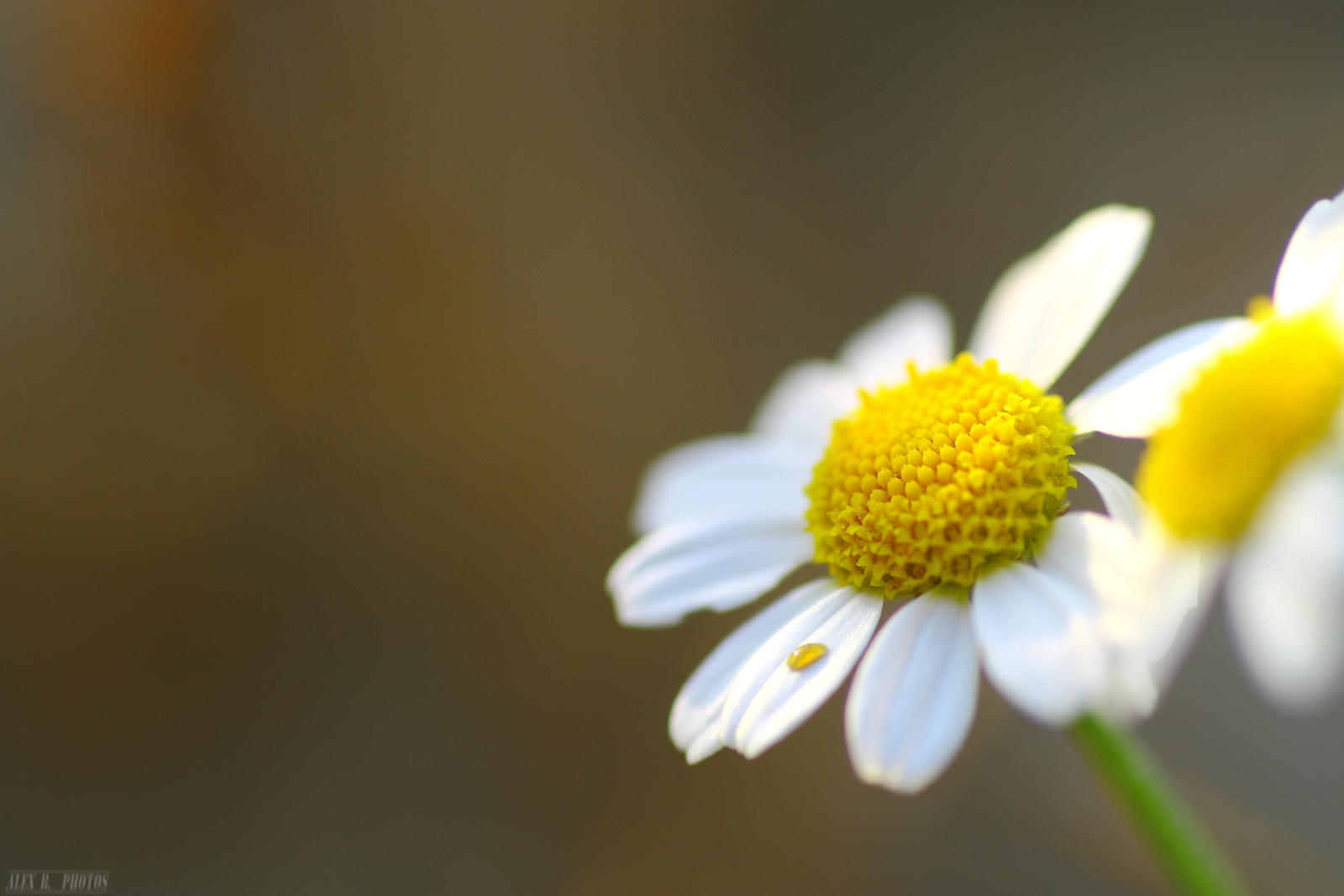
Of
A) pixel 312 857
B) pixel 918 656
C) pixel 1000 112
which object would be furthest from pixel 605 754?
pixel 1000 112

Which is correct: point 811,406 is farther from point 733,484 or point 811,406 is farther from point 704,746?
point 704,746

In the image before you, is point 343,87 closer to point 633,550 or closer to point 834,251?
point 834,251

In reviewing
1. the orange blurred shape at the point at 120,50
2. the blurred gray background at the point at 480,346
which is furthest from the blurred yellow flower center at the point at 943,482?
the orange blurred shape at the point at 120,50

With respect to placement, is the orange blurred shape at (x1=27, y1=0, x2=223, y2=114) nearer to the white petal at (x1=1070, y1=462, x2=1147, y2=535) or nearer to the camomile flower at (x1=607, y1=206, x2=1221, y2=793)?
the camomile flower at (x1=607, y1=206, x2=1221, y2=793)

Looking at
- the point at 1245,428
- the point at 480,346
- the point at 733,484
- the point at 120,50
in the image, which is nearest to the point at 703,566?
the point at 733,484

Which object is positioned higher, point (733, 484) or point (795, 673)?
point (733, 484)

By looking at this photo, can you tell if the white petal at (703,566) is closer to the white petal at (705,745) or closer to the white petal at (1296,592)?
the white petal at (705,745)
